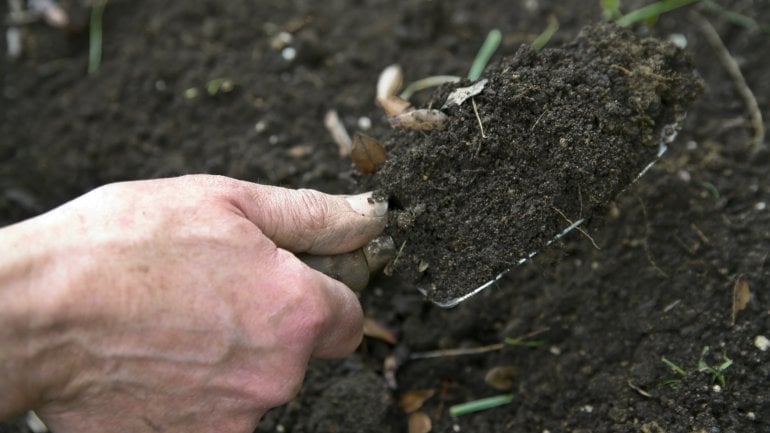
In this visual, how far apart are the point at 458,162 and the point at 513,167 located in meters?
0.11

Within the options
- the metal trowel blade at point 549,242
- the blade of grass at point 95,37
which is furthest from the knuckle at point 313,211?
the blade of grass at point 95,37

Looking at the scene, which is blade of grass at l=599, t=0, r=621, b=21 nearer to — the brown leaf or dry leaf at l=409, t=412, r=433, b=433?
the brown leaf

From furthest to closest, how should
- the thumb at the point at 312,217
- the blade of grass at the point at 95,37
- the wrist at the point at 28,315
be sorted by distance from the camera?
the blade of grass at the point at 95,37, the thumb at the point at 312,217, the wrist at the point at 28,315

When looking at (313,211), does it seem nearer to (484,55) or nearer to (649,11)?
(484,55)

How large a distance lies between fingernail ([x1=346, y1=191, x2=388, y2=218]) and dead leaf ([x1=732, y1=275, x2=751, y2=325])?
841 mm

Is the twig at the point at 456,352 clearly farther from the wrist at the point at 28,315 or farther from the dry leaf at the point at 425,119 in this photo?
the wrist at the point at 28,315

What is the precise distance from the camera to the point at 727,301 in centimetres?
164

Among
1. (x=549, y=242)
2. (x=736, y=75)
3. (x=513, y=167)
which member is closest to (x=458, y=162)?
(x=513, y=167)

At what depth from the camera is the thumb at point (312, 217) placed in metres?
1.36

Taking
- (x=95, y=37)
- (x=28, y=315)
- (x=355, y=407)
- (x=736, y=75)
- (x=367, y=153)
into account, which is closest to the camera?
(x=28, y=315)

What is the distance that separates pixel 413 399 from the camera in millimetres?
1792

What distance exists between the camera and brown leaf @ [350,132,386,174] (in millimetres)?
1525

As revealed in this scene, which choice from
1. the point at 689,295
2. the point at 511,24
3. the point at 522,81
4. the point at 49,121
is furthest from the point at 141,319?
the point at 511,24

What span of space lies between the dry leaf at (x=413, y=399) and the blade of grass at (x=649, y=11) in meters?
1.16
